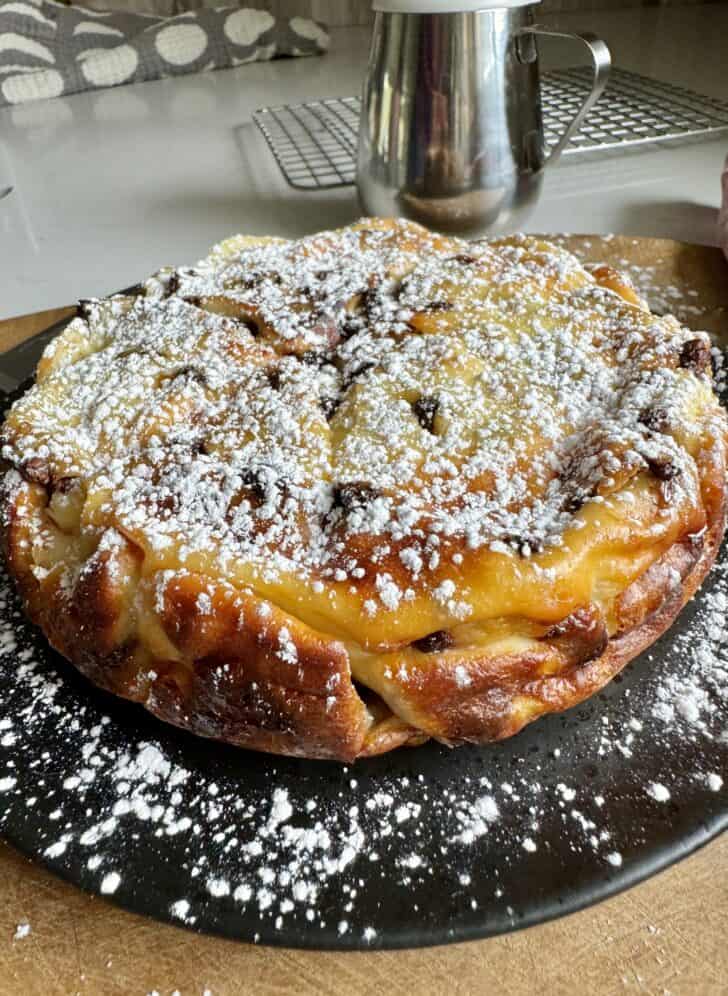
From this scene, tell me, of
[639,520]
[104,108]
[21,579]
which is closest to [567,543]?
[639,520]

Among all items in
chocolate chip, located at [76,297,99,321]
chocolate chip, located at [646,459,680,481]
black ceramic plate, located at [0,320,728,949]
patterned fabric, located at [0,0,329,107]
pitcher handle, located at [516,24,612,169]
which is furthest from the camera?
patterned fabric, located at [0,0,329,107]

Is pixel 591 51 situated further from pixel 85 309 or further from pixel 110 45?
pixel 110 45

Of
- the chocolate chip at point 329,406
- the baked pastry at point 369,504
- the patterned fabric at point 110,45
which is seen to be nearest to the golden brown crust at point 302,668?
the baked pastry at point 369,504

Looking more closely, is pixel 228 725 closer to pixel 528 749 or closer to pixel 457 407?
pixel 528 749


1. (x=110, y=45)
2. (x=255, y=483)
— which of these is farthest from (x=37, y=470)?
(x=110, y=45)

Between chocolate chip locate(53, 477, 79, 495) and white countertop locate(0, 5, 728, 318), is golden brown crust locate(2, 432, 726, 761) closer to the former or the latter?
chocolate chip locate(53, 477, 79, 495)

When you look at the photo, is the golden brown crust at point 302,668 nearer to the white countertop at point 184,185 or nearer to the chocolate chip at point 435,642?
the chocolate chip at point 435,642

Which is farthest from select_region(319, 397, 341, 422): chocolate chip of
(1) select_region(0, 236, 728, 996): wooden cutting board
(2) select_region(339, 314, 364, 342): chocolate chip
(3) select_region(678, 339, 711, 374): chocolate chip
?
(1) select_region(0, 236, 728, 996): wooden cutting board
